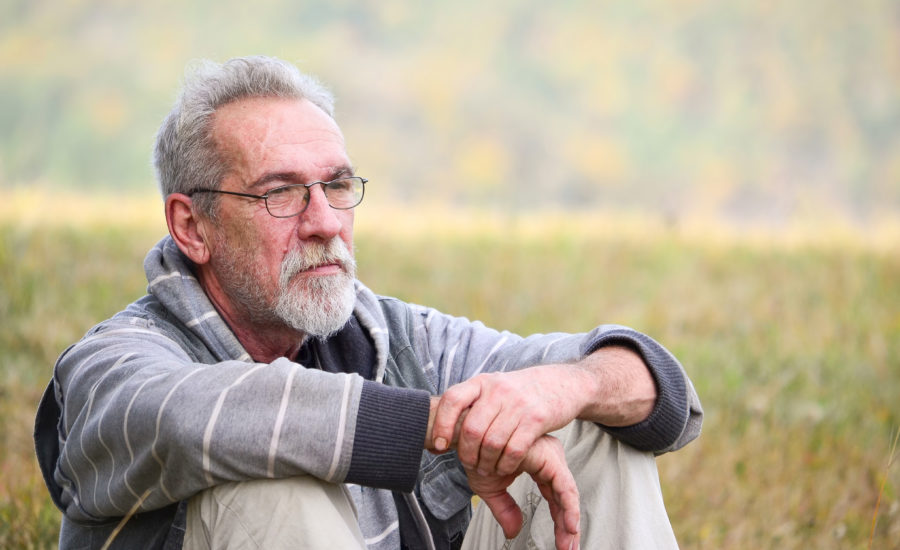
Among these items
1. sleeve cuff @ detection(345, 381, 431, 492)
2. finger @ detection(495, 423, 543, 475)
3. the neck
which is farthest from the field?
sleeve cuff @ detection(345, 381, 431, 492)

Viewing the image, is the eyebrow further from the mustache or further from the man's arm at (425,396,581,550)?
the man's arm at (425,396,581,550)

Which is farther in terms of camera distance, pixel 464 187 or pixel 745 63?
pixel 745 63

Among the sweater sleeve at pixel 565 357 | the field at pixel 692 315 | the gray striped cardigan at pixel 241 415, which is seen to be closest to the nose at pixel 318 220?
the gray striped cardigan at pixel 241 415

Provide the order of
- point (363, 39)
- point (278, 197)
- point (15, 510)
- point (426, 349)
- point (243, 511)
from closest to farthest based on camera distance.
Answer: point (243, 511), point (278, 197), point (426, 349), point (15, 510), point (363, 39)

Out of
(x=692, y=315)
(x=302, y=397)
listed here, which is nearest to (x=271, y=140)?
(x=302, y=397)

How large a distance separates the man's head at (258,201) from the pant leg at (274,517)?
703 millimetres

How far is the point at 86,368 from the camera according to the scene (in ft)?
6.91

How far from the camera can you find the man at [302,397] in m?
1.88

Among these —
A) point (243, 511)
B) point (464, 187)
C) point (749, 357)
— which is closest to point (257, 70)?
point (243, 511)

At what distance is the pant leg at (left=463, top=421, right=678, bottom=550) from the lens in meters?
2.21

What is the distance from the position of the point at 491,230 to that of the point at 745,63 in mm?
32330

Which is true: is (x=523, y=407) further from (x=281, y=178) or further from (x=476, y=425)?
(x=281, y=178)

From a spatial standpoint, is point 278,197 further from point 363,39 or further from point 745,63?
point 745,63

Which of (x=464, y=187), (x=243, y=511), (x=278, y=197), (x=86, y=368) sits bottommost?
(x=464, y=187)
